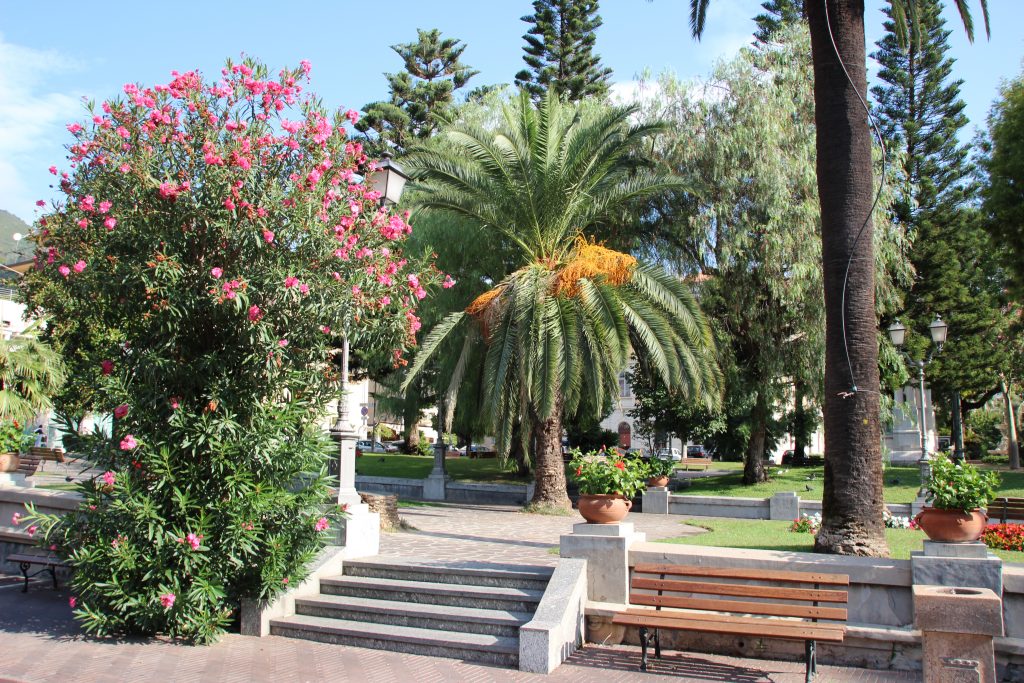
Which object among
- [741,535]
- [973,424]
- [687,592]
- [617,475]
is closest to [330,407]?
[617,475]

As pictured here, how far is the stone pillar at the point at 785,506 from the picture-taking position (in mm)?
17531

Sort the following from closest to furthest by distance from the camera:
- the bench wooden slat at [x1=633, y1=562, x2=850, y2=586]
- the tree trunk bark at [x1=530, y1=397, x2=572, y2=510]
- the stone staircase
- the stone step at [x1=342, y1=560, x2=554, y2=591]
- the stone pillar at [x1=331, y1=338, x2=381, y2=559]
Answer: the bench wooden slat at [x1=633, y1=562, x2=850, y2=586] < the stone staircase < the stone step at [x1=342, y1=560, x2=554, y2=591] < the stone pillar at [x1=331, y1=338, x2=381, y2=559] < the tree trunk bark at [x1=530, y1=397, x2=572, y2=510]

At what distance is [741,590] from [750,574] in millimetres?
232

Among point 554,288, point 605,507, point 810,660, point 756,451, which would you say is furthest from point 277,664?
point 756,451

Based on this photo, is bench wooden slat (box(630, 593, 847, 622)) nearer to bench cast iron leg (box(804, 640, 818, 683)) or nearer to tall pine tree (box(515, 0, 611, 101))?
bench cast iron leg (box(804, 640, 818, 683))

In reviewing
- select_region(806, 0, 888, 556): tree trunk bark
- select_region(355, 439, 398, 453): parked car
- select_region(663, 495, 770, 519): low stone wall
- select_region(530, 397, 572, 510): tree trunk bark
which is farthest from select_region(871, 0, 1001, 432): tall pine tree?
select_region(355, 439, 398, 453): parked car

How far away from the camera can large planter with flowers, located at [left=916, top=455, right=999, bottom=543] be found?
692 cm

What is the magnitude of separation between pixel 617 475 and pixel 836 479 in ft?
8.21

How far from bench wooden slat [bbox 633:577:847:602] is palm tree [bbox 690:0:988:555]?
1625 mm

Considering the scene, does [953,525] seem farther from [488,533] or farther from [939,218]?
[939,218]

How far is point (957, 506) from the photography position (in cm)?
694

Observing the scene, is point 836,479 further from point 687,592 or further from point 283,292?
point 283,292

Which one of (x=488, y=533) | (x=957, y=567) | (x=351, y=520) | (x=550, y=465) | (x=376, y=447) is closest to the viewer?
(x=957, y=567)

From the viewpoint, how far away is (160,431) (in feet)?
27.1
